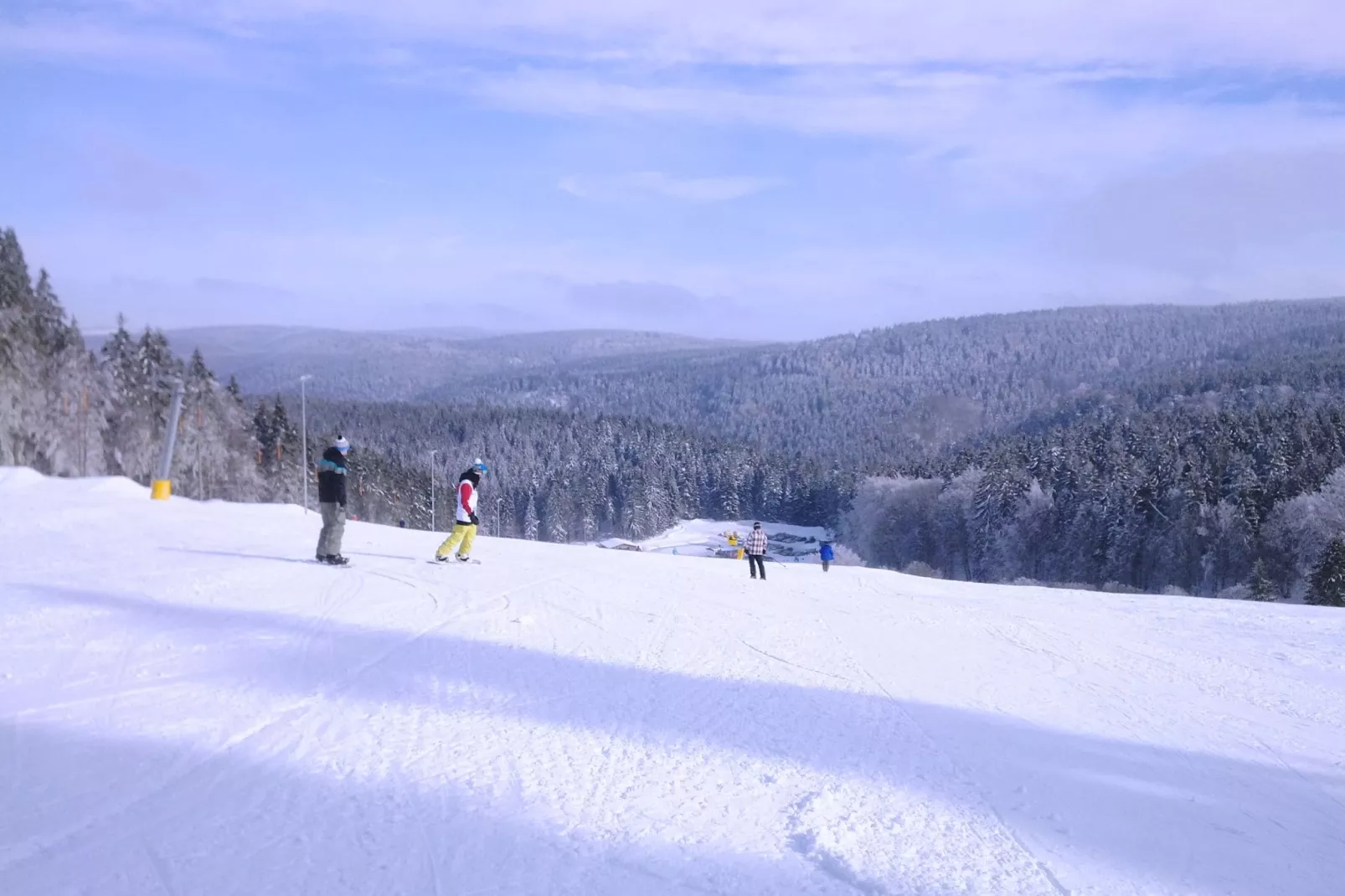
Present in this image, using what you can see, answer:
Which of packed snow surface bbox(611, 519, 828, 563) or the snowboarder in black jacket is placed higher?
the snowboarder in black jacket

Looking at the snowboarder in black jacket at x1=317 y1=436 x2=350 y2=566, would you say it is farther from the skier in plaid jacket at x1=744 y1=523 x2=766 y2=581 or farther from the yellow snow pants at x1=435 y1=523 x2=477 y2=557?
the skier in plaid jacket at x1=744 y1=523 x2=766 y2=581

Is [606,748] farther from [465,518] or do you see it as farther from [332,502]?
[465,518]

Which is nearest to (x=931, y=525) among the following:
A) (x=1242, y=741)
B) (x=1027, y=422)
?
(x=1027, y=422)

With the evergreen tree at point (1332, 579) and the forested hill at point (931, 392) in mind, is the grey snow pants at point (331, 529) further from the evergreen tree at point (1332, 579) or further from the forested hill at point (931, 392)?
the forested hill at point (931, 392)

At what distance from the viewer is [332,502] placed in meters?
13.9

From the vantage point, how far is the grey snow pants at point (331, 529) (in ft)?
45.7

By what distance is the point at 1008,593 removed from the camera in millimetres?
20438

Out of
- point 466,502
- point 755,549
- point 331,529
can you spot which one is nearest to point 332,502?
point 331,529

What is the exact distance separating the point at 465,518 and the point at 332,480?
84.4 inches

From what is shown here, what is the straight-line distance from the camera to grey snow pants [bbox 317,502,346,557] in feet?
45.7

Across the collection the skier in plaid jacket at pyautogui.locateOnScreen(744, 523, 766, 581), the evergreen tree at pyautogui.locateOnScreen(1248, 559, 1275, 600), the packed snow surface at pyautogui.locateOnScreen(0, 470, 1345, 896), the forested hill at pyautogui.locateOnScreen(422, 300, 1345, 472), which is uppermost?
the forested hill at pyautogui.locateOnScreen(422, 300, 1345, 472)

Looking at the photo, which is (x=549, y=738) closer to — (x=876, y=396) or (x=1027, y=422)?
(x=1027, y=422)

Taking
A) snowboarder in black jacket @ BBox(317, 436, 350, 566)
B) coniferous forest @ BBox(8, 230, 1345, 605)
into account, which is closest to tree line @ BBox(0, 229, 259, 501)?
coniferous forest @ BBox(8, 230, 1345, 605)

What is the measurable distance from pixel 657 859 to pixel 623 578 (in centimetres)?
1108
